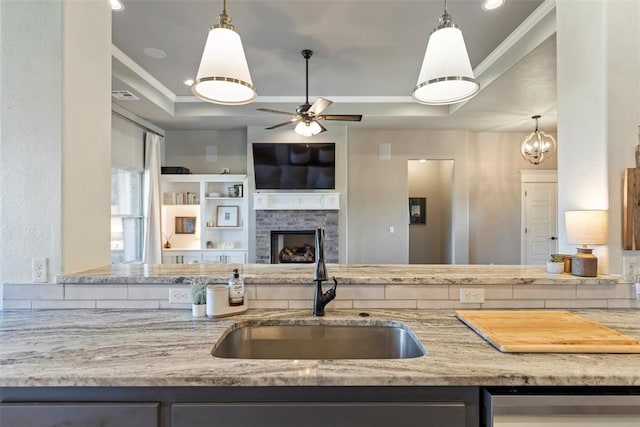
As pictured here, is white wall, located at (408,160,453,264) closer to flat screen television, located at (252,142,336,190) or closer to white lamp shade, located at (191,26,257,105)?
flat screen television, located at (252,142,336,190)

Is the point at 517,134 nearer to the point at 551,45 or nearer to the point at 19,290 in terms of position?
the point at 551,45

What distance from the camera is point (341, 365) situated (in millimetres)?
1000

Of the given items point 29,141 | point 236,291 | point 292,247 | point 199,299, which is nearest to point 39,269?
point 29,141

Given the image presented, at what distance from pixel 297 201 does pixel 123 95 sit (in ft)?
9.08

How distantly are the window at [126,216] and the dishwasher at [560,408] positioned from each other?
4824 millimetres

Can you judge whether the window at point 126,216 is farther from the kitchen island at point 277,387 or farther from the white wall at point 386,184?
the kitchen island at point 277,387

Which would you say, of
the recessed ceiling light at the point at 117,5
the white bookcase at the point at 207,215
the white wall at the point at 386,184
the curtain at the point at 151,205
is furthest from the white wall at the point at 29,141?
the white wall at the point at 386,184

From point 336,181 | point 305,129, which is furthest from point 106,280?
point 336,181

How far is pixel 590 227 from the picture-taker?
5.29ft

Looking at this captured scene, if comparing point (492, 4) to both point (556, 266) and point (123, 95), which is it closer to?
point (556, 266)

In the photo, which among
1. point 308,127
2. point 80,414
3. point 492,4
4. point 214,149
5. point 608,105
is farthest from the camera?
point 214,149

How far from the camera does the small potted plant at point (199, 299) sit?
4.81ft

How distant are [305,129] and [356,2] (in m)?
1.31

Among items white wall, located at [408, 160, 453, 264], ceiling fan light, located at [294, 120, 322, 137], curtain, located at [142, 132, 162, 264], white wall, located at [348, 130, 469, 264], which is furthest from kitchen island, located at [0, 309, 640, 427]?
white wall, located at [408, 160, 453, 264]
